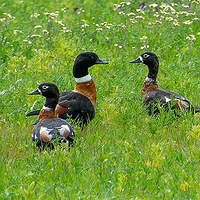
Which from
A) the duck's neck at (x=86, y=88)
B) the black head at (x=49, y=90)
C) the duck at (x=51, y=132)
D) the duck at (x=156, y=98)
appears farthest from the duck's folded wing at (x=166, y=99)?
the duck at (x=51, y=132)

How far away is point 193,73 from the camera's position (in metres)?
9.52

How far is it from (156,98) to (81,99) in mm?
1093

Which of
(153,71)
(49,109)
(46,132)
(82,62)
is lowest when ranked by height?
(153,71)

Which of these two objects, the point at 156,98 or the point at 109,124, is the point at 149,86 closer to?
the point at 156,98

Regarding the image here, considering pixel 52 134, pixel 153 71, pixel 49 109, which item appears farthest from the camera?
pixel 153 71

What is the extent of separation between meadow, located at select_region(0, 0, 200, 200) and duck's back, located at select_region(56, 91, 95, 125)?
17 cm

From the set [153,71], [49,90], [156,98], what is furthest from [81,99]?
[153,71]

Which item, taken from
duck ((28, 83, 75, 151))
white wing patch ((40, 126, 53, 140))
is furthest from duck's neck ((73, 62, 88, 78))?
white wing patch ((40, 126, 53, 140))

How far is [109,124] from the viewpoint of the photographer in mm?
7121

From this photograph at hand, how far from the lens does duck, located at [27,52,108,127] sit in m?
7.11

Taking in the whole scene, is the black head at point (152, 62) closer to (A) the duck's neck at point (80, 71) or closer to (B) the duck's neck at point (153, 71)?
(B) the duck's neck at point (153, 71)

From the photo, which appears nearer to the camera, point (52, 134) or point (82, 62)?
point (52, 134)

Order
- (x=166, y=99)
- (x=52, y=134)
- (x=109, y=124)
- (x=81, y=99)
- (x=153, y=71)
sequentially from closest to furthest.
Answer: (x=52, y=134), (x=109, y=124), (x=81, y=99), (x=166, y=99), (x=153, y=71)

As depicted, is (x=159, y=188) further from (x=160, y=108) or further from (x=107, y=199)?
(x=160, y=108)
